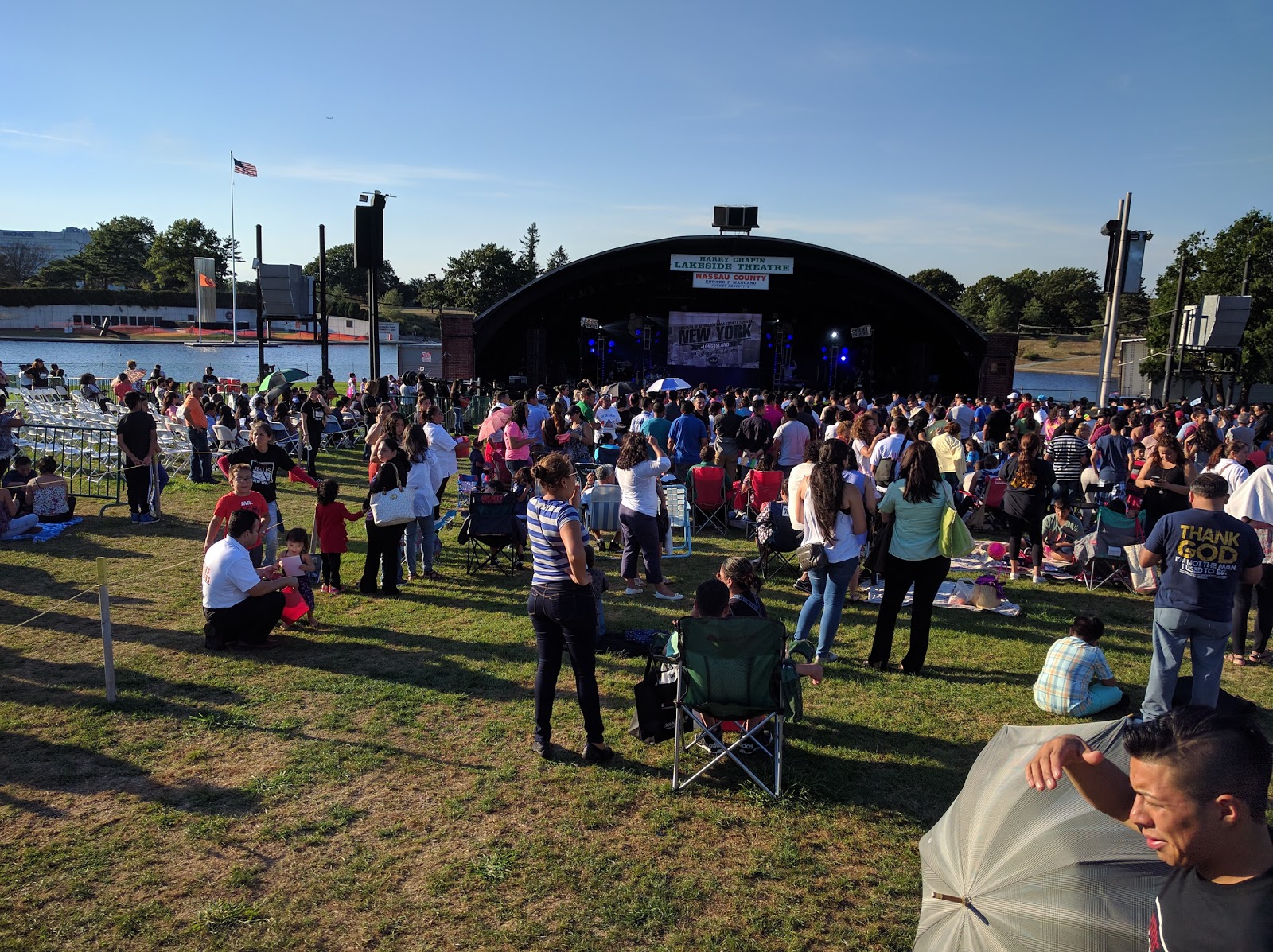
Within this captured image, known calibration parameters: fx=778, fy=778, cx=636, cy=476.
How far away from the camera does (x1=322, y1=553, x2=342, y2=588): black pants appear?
731cm

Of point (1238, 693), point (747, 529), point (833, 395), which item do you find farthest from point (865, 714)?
point (833, 395)

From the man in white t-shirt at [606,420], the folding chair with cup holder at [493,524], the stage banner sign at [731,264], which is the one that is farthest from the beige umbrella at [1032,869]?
the stage banner sign at [731,264]

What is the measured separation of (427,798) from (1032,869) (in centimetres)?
296

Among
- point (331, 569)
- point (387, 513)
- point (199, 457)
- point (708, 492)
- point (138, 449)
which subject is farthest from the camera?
point (199, 457)

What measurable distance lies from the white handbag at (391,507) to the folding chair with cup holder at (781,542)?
12.1 feet

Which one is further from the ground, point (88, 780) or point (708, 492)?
point (708, 492)

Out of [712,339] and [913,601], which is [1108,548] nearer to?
[913,601]

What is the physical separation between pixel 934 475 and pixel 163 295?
7528 centimetres

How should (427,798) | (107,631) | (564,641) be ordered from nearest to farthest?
1. (427,798)
2. (564,641)
3. (107,631)

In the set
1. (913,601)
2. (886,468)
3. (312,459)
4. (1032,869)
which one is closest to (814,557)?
(913,601)

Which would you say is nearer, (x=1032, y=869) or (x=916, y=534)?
(x=1032, y=869)

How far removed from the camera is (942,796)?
421cm

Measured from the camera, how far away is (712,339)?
105 ft

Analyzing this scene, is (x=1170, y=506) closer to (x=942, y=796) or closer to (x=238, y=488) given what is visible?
(x=942, y=796)
